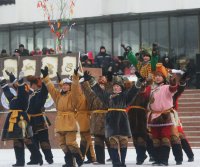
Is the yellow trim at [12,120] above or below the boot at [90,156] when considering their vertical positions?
above

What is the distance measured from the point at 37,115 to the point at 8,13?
61.6 feet

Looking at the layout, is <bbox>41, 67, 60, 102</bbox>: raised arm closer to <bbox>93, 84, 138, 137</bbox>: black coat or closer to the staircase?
<bbox>93, 84, 138, 137</bbox>: black coat

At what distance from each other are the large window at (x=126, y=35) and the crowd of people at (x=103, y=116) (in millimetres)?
16037

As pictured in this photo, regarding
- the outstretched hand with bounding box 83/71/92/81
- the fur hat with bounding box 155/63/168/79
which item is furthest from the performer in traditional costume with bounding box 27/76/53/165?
the fur hat with bounding box 155/63/168/79

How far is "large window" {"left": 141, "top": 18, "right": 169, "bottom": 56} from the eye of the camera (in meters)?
30.7

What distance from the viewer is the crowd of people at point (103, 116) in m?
13.7

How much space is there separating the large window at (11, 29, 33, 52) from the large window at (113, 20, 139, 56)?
425cm

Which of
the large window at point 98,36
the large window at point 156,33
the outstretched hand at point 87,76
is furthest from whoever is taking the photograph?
the large window at point 98,36

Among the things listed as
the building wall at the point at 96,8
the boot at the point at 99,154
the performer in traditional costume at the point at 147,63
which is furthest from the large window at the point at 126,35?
the boot at the point at 99,154

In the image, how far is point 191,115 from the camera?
71.2 feet

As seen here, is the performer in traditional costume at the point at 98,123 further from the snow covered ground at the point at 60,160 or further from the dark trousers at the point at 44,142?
the dark trousers at the point at 44,142

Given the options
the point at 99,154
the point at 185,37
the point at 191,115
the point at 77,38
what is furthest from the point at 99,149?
the point at 77,38

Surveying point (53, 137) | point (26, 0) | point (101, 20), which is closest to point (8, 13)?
point (26, 0)

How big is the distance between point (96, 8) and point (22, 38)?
4.80m
